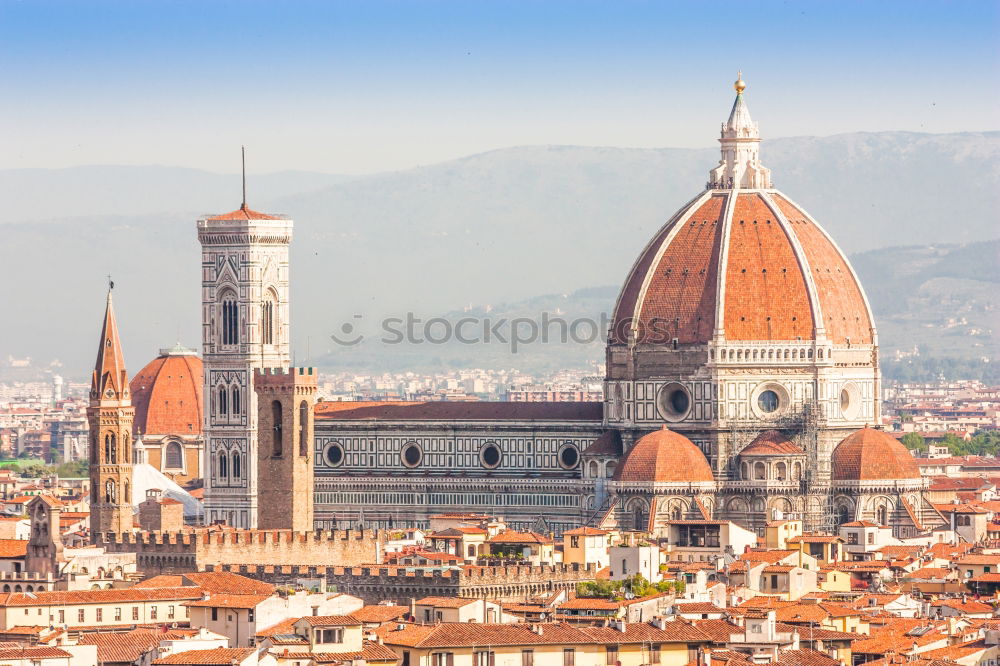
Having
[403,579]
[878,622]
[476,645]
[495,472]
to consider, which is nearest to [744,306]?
[495,472]

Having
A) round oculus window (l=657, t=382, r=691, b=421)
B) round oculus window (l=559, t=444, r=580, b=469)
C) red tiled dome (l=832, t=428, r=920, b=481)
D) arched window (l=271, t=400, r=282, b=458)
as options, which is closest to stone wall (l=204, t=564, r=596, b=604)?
arched window (l=271, t=400, r=282, b=458)

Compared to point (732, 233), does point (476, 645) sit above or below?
below

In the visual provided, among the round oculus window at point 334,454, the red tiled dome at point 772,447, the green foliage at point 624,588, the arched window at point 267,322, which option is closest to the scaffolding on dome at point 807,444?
the red tiled dome at point 772,447

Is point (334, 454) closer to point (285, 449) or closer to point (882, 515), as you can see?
point (285, 449)

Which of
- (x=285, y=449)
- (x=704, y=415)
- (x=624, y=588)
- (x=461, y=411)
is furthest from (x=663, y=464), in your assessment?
(x=624, y=588)

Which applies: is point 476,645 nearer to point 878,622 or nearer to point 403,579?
point 878,622

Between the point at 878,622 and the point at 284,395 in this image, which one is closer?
the point at 878,622

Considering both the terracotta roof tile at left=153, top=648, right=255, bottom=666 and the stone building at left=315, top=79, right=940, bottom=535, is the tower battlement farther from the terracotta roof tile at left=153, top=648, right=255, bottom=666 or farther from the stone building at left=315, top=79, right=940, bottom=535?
the terracotta roof tile at left=153, top=648, right=255, bottom=666
